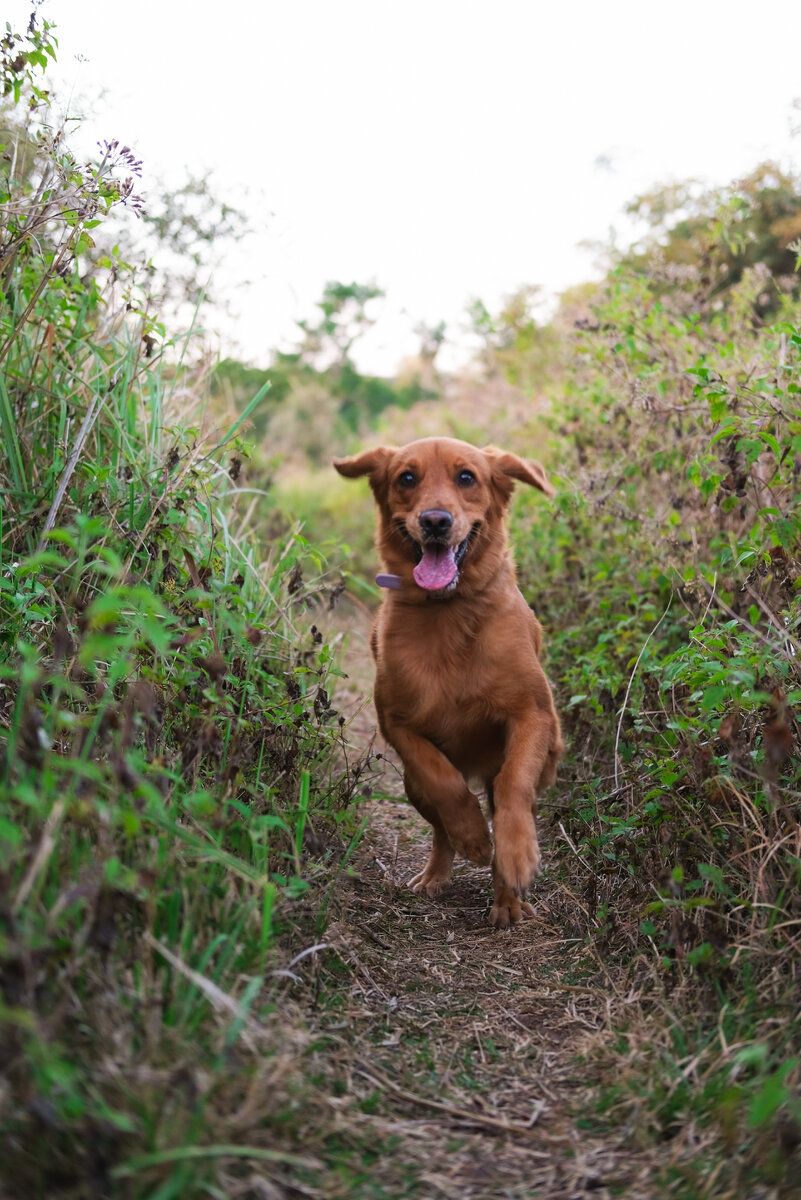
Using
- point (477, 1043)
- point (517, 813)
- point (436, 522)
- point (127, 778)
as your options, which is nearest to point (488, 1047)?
point (477, 1043)

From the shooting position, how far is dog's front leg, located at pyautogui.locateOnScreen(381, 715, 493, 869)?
11.6ft

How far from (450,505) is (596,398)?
1945mm

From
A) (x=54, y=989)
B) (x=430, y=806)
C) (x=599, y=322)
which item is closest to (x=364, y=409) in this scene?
(x=599, y=322)

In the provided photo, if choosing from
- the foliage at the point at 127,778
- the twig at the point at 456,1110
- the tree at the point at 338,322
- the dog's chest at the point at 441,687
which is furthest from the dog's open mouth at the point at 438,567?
the tree at the point at 338,322

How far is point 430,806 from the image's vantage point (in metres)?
3.82

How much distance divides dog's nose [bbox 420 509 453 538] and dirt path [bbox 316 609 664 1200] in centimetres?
127

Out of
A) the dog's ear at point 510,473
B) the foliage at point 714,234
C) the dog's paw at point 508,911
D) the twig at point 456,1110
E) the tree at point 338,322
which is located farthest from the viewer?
the tree at point 338,322

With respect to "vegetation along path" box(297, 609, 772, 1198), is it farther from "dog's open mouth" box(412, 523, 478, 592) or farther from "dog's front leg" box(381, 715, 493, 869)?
"dog's open mouth" box(412, 523, 478, 592)

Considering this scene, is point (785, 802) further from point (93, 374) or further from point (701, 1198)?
point (93, 374)

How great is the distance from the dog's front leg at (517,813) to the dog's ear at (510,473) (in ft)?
3.52

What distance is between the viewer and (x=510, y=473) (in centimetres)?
436

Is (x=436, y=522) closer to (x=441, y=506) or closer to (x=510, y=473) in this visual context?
(x=441, y=506)

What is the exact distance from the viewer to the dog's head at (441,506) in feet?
12.7

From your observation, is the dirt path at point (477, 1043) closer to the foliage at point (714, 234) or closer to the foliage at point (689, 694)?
the foliage at point (689, 694)
